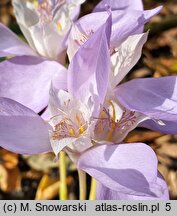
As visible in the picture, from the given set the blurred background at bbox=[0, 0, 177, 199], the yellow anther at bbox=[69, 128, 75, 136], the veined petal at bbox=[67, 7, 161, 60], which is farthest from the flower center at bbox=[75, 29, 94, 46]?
the blurred background at bbox=[0, 0, 177, 199]

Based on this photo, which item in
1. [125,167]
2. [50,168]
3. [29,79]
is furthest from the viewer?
[50,168]

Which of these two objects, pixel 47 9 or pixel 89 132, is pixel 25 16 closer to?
pixel 47 9

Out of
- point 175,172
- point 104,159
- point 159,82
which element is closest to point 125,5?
point 159,82

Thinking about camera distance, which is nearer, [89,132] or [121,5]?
[89,132]

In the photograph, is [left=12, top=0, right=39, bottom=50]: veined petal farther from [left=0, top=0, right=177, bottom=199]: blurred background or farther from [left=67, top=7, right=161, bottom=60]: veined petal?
[left=0, top=0, right=177, bottom=199]: blurred background

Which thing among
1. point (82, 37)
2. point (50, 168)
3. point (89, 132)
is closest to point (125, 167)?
point (89, 132)
